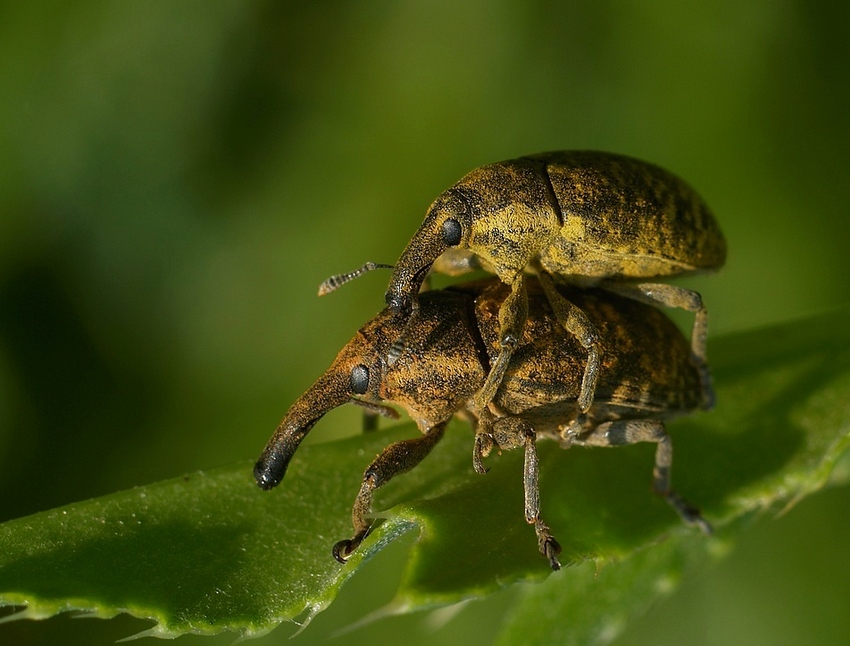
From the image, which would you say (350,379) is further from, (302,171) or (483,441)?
(302,171)

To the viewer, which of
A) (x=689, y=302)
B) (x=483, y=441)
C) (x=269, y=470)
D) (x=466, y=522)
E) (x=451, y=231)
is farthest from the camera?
(x=689, y=302)

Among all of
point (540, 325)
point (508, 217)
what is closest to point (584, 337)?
point (540, 325)

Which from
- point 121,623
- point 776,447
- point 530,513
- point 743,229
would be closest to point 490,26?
point 743,229

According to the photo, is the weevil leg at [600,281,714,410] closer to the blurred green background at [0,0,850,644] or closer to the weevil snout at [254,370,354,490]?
the weevil snout at [254,370,354,490]

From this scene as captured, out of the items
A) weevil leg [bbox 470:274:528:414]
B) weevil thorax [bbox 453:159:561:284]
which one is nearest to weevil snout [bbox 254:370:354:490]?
weevil leg [bbox 470:274:528:414]

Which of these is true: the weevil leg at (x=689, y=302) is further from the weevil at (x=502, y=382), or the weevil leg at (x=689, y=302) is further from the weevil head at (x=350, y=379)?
the weevil head at (x=350, y=379)

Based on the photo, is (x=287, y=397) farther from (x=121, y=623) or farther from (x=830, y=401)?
(x=830, y=401)
